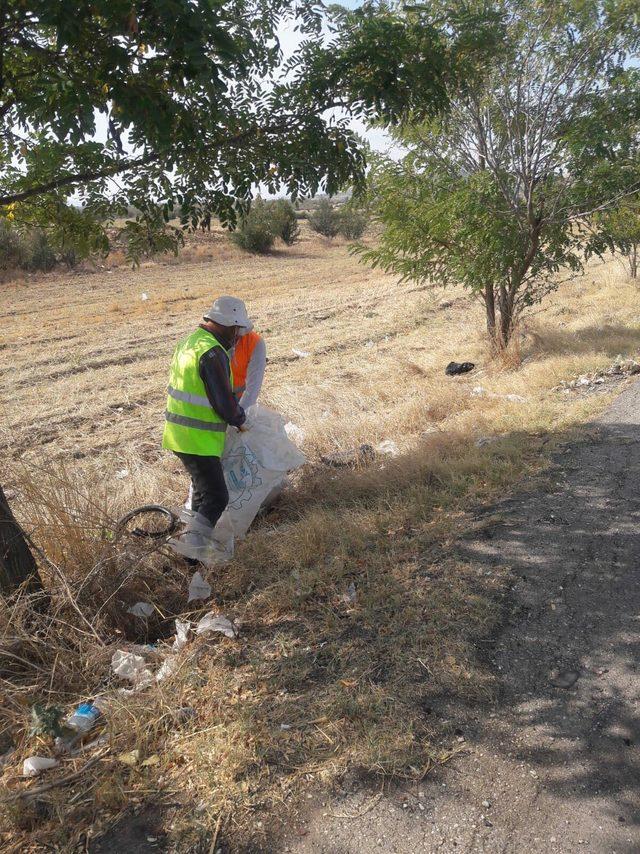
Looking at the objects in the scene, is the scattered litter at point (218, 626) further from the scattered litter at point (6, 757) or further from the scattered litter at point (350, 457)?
the scattered litter at point (350, 457)

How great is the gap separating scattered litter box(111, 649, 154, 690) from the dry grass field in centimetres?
6

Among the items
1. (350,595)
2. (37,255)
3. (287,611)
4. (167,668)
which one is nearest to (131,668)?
(167,668)

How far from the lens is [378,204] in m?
9.10

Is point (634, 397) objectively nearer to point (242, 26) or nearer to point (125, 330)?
point (242, 26)

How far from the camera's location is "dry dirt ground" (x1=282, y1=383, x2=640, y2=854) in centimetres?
204

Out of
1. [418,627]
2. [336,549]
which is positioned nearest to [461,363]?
[336,549]

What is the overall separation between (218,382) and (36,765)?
2.11m

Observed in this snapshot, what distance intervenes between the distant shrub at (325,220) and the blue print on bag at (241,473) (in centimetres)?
4175

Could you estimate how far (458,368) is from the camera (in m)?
8.80

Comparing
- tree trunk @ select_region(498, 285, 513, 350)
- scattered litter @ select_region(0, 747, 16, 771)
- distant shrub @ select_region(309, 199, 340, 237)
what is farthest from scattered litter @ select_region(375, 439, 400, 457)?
distant shrub @ select_region(309, 199, 340, 237)

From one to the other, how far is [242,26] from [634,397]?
4.55 m

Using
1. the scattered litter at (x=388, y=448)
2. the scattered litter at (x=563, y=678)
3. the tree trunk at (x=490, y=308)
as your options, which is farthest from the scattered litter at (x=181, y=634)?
the tree trunk at (x=490, y=308)

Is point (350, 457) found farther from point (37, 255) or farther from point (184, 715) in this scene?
point (37, 255)

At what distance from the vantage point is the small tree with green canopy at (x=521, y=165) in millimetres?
7176
